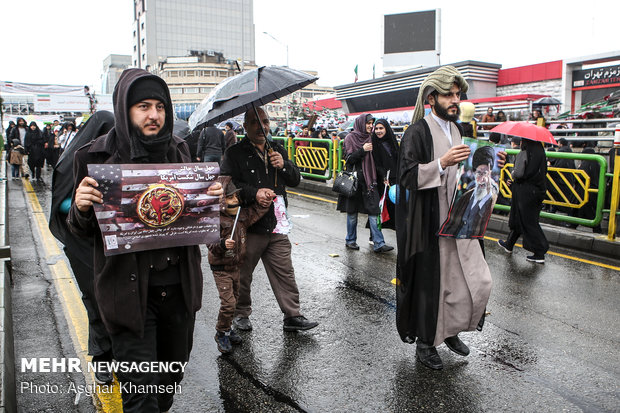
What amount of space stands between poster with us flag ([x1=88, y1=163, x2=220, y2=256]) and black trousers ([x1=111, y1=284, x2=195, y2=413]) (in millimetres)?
283

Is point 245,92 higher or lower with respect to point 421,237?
higher

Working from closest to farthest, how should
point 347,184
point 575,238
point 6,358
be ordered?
point 6,358 → point 347,184 → point 575,238

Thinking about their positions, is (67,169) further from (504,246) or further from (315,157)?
(315,157)

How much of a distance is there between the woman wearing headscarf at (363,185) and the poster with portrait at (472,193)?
369 cm

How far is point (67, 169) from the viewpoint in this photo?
319 centimetres

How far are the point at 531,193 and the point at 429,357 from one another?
3952mm

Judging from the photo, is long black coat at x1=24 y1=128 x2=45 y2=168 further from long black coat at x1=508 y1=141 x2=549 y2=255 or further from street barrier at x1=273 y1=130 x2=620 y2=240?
long black coat at x1=508 y1=141 x2=549 y2=255

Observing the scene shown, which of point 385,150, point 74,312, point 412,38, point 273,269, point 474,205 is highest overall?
point 412,38

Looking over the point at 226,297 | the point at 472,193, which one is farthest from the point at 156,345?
the point at 472,193

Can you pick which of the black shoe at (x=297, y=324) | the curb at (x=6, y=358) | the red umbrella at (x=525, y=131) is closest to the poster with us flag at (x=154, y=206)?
the curb at (x=6, y=358)

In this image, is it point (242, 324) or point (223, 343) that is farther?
point (242, 324)

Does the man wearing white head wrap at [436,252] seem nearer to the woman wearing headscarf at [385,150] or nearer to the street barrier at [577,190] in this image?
the woman wearing headscarf at [385,150]

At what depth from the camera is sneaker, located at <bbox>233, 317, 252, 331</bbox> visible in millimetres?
4594

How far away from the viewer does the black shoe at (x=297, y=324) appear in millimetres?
4555
